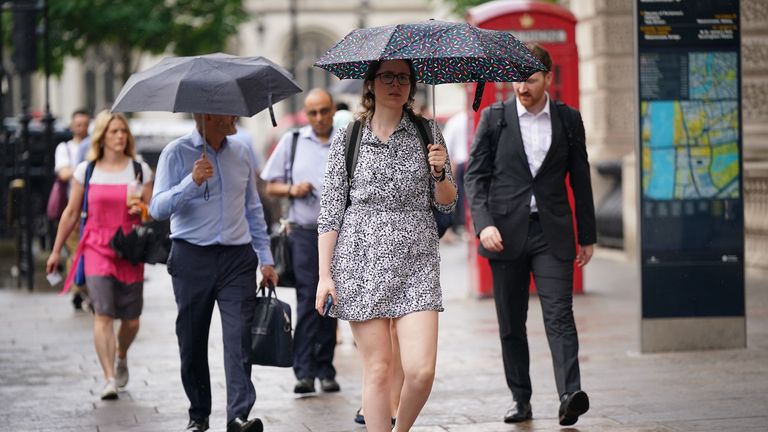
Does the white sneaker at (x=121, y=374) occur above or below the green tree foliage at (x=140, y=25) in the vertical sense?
below

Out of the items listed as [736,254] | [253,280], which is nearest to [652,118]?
[736,254]

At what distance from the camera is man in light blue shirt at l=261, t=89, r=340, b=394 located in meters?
9.03

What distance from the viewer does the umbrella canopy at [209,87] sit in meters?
6.96

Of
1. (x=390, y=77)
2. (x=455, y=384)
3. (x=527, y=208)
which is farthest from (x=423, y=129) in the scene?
(x=455, y=384)

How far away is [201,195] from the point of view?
7.42m

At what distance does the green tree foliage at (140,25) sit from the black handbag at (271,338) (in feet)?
95.6

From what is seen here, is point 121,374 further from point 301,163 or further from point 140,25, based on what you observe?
point 140,25

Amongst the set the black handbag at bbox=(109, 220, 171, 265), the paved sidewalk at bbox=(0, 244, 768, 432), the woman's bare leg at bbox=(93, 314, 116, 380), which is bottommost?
the paved sidewalk at bbox=(0, 244, 768, 432)

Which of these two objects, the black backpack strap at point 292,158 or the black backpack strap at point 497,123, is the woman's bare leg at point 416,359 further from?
the black backpack strap at point 292,158

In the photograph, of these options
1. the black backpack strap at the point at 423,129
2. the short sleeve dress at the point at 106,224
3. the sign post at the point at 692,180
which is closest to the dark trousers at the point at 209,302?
the black backpack strap at the point at 423,129

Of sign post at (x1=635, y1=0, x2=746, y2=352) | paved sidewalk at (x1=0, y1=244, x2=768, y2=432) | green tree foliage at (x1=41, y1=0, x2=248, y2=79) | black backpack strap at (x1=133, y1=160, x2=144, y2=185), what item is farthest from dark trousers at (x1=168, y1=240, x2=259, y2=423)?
green tree foliage at (x1=41, y1=0, x2=248, y2=79)

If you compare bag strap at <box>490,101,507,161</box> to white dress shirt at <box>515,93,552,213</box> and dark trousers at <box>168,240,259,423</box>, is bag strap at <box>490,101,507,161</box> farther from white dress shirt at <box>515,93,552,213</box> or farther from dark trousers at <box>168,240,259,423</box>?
dark trousers at <box>168,240,259,423</box>

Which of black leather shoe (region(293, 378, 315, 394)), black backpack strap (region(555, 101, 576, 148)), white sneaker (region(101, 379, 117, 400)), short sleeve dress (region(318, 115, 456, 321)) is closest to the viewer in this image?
short sleeve dress (region(318, 115, 456, 321))

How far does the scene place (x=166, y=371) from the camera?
392 inches
